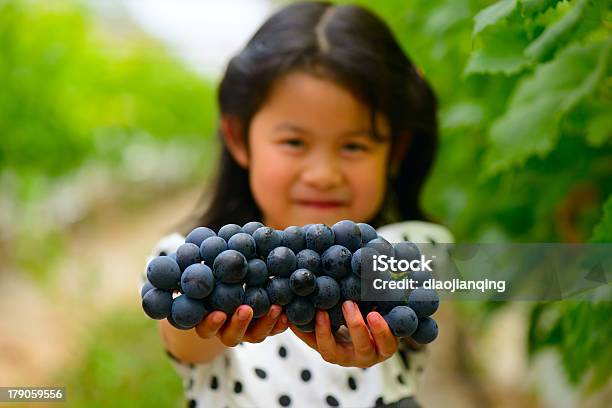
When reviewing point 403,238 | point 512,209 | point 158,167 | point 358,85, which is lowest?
point 403,238

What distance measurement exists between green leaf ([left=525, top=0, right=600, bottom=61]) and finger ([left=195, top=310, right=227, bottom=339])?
1.66 ft

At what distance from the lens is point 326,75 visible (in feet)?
3.77

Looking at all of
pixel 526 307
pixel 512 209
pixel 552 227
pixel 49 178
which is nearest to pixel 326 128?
pixel 512 209

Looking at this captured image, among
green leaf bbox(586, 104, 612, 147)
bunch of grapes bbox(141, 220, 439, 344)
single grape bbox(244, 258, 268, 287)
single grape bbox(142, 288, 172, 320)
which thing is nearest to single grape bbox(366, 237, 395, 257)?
bunch of grapes bbox(141, 220, 439, 344)

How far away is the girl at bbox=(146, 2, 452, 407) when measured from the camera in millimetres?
1080

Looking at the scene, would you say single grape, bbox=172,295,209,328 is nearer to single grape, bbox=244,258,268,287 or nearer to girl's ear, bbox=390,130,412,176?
single grape, bbox=244,258,268,287

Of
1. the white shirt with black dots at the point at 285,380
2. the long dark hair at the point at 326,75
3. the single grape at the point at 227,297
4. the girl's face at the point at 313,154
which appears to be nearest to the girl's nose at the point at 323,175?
the girl's face at the point at 313,154

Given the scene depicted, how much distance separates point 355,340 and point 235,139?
0.67m

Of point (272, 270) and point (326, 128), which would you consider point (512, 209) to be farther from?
point (272, 270)

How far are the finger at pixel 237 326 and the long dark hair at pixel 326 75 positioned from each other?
549 mm

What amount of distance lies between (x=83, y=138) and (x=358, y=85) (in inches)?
73.8

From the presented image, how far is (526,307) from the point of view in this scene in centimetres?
186

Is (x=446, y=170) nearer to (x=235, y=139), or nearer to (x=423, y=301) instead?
(x=235, y=139)

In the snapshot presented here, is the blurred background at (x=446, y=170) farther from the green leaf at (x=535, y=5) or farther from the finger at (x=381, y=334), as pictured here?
the finger at (x=381, y=334)
